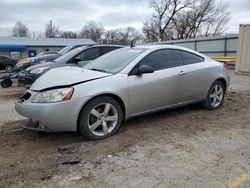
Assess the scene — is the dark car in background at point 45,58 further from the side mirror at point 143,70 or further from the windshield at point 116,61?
the side mirror at point 143,70

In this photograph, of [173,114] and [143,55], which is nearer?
[143,55]

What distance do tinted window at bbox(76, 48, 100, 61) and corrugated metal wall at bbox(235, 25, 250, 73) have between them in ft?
29.5

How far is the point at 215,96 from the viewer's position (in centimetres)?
605

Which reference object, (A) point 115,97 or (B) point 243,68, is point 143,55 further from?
(B) point 243,68

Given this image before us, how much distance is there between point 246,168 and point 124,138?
72.1 inches

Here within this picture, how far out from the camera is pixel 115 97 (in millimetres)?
4395

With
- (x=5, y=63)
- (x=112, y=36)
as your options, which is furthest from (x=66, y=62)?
(x=112, y=36)

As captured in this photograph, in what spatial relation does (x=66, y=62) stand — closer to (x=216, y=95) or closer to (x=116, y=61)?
(x=116, y=61)

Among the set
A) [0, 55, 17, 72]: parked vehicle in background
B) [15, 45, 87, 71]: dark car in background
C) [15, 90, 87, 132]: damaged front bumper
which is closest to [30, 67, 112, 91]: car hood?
[15, 90, 87, 132]: damaged front bumper

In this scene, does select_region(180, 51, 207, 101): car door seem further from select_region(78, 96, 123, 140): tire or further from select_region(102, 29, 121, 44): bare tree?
select_region(102, 29, 121, 44): bare tree

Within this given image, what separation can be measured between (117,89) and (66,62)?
175 inches

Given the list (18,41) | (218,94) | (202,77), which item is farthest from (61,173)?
(18,41)

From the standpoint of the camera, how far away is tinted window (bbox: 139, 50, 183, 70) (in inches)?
195

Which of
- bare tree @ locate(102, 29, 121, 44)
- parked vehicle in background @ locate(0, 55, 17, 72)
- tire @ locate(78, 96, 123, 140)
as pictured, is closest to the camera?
tire @ locate(78, 96, 123, 140)
